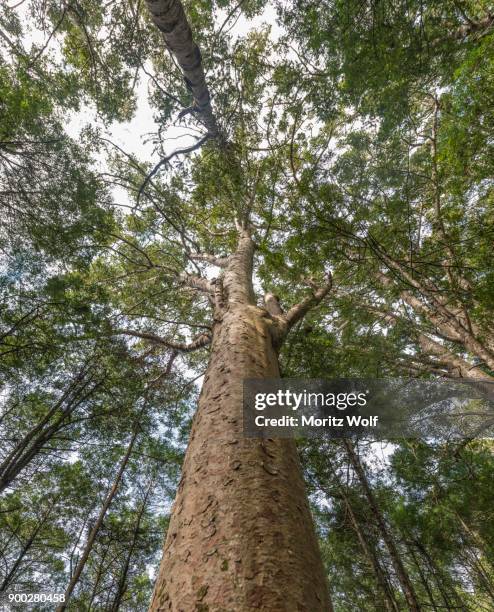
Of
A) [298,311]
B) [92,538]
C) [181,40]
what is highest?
[181,40]

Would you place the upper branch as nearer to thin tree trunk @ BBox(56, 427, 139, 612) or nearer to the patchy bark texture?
the patchy bark texture

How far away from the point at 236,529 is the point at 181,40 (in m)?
3.78

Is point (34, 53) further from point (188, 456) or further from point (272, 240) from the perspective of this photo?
point (188, 456)

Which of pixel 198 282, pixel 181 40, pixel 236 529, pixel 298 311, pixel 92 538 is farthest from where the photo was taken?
pixel 92 538

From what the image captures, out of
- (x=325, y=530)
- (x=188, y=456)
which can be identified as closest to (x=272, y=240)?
(x=188, y=456)

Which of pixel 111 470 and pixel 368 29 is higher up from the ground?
pixel 368 29

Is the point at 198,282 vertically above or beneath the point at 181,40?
beneath

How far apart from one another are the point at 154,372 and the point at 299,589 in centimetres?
537

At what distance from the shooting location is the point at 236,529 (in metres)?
0.89

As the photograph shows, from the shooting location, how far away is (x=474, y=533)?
22.5 ft

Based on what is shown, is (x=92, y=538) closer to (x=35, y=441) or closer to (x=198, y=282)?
(x=35, y=441)

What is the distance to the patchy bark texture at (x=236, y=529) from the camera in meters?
0.75

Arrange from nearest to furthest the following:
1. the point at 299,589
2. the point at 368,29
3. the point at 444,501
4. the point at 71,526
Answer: the point at 299,589 → the point at 368,29 → the point at 444,501 → the point at 71,526

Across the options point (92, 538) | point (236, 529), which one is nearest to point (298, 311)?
point (236, 529)
